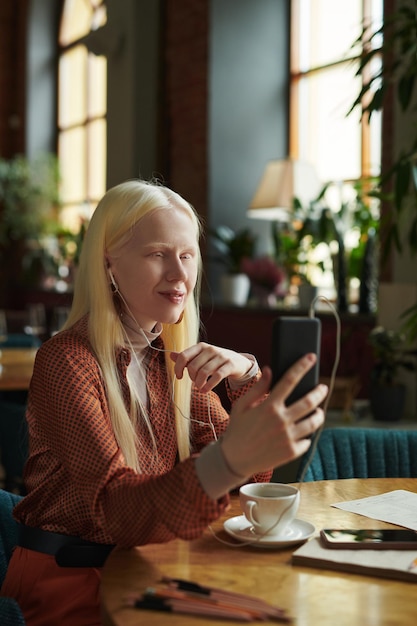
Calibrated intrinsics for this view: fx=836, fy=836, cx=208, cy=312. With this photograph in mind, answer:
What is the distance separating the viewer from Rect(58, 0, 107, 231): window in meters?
8.81

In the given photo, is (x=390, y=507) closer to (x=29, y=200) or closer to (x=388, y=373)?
(x=388, y=373)

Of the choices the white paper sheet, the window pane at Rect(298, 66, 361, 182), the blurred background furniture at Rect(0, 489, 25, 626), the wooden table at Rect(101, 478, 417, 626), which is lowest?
the blurred background furniture at Rect(0, 489, 25, 626)

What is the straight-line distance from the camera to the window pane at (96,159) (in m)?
8.75

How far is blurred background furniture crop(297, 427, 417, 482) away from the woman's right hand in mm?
891

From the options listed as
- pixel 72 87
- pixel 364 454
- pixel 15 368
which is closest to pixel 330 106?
pixel 15 368

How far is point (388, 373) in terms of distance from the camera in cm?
328

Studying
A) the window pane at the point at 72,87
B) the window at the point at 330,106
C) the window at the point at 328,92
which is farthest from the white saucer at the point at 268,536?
the window pane at the point at 72,87

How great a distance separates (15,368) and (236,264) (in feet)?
6.58

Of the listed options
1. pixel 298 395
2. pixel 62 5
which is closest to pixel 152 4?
pixel 62 5

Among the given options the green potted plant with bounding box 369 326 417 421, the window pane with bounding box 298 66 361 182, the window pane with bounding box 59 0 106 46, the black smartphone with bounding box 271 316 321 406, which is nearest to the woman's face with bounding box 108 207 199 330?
the black smartphone with bounding box 271 316 321 406

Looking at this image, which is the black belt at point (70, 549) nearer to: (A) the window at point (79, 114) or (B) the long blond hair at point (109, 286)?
(B) the long blond hair at point (109, 286)

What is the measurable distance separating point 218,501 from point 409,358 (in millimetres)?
2425


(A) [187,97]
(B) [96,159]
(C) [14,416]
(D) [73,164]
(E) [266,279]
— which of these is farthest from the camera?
(D) [73,164]

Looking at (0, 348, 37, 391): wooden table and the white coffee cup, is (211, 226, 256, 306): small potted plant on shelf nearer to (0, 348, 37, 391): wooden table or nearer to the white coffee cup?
(0, 348, 37, 391): wooden table
